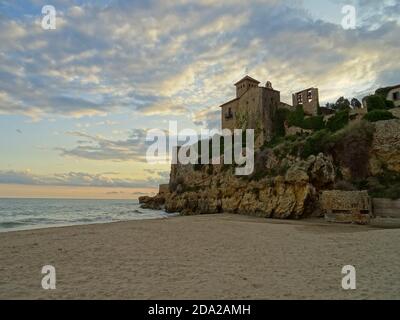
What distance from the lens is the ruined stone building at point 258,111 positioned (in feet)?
139

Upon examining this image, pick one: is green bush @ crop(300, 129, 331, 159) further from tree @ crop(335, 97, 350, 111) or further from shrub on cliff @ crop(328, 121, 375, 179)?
tree @ crop(335, 97, 350, 111)

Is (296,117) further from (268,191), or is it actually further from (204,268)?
(204,268)

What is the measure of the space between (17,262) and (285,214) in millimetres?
20877

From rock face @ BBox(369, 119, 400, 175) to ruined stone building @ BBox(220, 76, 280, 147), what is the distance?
17.3m

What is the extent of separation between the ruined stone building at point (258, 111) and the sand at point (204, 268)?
31.2m

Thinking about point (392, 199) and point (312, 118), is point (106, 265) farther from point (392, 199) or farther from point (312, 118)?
point (312, 118)

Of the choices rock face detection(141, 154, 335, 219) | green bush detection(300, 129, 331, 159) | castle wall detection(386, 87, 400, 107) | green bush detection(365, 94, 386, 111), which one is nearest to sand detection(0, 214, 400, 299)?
rock face detection(141, 154, 335, 219)

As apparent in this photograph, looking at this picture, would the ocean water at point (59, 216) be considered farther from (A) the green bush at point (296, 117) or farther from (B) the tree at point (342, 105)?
(B) the tree at point (342, 105)

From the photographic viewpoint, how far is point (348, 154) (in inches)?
1012

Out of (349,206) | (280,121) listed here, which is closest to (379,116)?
(280,121)

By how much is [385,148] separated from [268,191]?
10.4 m

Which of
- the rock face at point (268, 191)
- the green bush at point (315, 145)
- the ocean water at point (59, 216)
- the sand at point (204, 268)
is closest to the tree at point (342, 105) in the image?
the green bush at point (315, 145)

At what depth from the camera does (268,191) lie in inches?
1077
